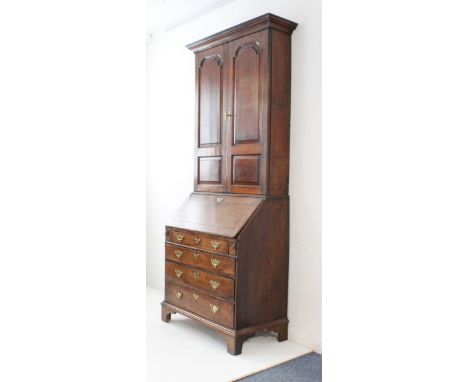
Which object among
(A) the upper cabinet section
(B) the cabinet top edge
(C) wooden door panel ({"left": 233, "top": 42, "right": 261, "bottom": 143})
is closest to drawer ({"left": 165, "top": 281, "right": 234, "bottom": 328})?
(A) the upper cabinet section

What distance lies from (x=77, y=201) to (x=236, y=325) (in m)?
2.32

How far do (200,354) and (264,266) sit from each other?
70cm

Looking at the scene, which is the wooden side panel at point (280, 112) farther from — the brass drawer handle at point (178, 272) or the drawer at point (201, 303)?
the brass drawer handle at point (178, 272)

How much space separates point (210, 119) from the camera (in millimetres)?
3334

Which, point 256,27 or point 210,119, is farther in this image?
point 210,119

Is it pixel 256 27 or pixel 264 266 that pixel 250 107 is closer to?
pixel 256 27

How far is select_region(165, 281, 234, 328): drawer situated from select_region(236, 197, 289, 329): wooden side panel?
9 cm

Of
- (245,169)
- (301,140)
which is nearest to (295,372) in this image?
(245,169)

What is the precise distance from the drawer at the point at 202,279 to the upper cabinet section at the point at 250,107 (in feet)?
2.04

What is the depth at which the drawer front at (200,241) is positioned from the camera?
2846 mm

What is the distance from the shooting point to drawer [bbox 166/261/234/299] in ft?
9.27
